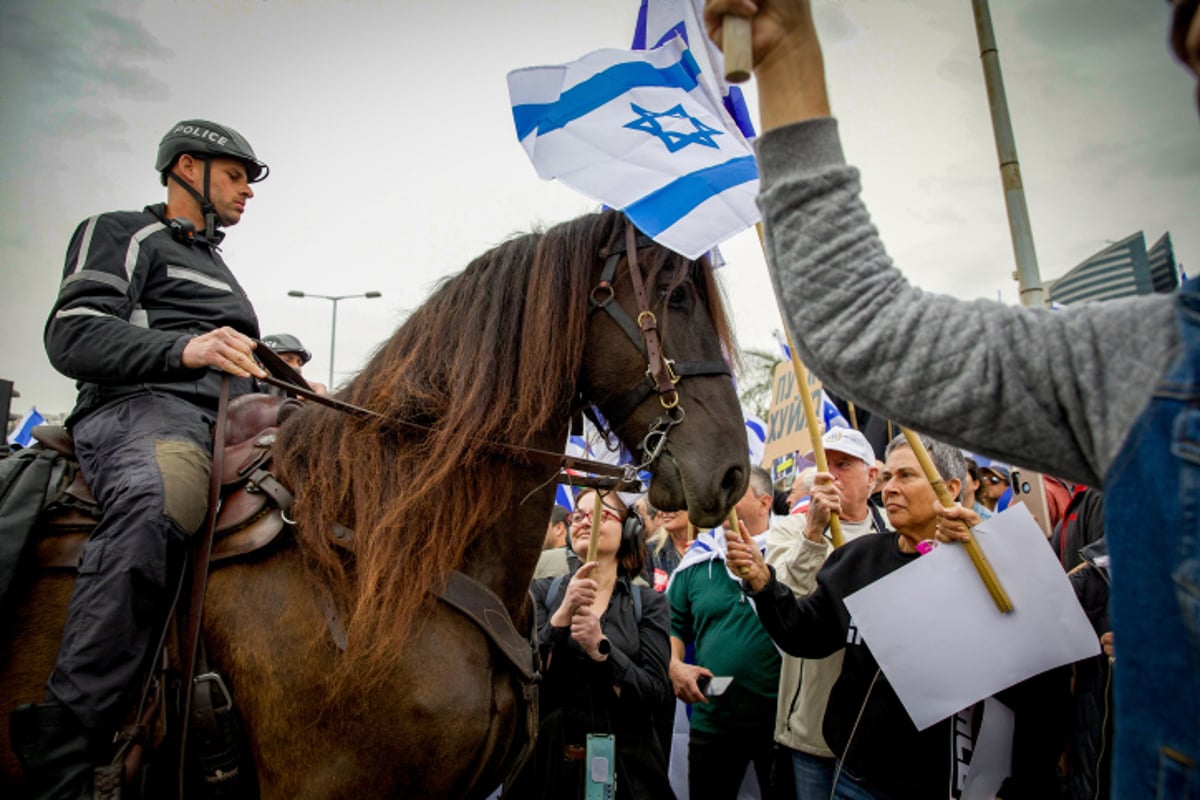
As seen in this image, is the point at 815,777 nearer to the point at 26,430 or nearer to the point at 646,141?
the point at 646,141

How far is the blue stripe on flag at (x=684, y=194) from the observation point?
2902mm

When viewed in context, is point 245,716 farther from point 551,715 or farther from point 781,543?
point 781,543

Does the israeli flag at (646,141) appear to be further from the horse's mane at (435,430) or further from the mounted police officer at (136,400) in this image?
the mounted police officer at (136,400)

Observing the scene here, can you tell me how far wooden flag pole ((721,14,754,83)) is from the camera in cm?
119

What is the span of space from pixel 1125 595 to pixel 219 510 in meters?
2.70

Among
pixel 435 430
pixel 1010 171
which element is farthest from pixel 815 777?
pixel 1010 171

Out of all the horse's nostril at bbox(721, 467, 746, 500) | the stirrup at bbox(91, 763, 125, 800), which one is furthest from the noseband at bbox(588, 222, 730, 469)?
the stirrup at bbox(91, 763, 125, 800)

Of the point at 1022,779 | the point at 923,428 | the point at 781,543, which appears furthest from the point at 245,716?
the point at 781,543

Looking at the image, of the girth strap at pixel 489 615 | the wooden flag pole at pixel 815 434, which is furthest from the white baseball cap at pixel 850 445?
the girth strap at pixel 489 615

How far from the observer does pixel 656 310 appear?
2.85m

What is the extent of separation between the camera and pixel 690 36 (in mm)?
3854

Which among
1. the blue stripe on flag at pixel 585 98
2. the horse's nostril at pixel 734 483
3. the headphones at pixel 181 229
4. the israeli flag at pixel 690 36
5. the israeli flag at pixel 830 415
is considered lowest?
the horse's nostril at pixel 734 483

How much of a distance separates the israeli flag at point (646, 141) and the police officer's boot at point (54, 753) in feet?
8.44

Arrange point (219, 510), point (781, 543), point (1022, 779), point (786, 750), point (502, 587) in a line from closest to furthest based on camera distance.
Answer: point (219, 510), point (502, 587), point (1022, 779), point (786, 750), point (781, 543)
